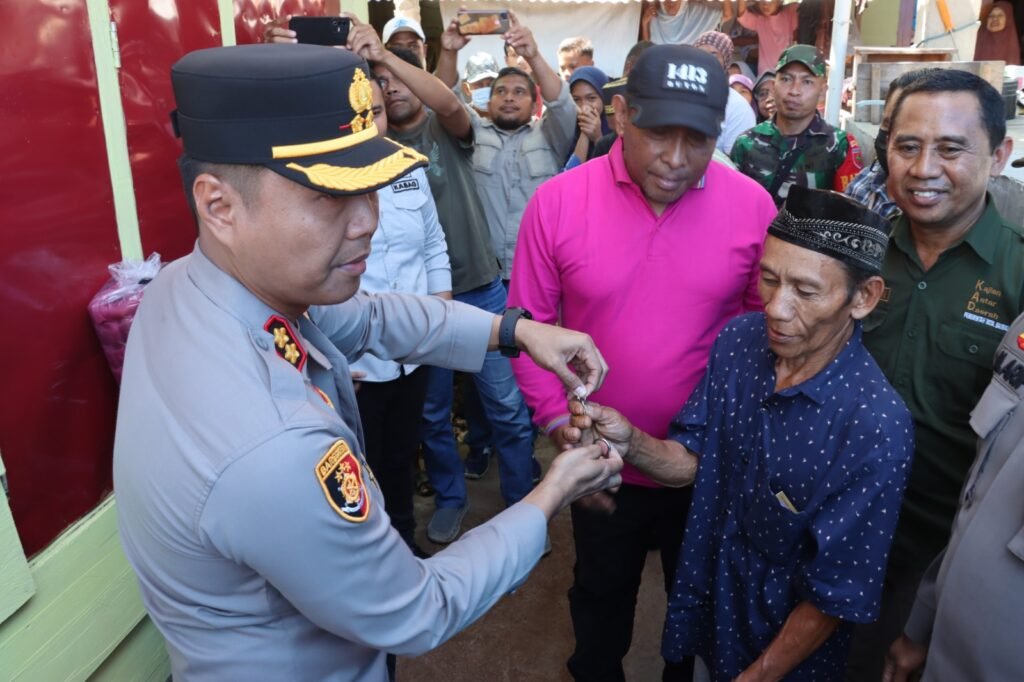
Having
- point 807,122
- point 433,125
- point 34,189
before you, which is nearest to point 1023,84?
point 807,122

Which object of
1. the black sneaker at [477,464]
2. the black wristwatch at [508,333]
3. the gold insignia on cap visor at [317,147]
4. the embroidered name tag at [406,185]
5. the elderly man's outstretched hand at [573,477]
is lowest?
the black sneaker at [477,464]

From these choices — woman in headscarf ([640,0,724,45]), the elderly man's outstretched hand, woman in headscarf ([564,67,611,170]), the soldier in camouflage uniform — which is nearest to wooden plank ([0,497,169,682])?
the elderly man's outstretched hand

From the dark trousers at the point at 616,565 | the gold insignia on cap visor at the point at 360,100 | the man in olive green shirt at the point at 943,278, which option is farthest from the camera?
the dark trousers at the point at 616,565

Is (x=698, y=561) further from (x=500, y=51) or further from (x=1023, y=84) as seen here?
(x=500, y=51)

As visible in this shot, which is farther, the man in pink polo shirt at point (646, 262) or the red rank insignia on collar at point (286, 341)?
the man in pink polo shirt at point (646, 262)

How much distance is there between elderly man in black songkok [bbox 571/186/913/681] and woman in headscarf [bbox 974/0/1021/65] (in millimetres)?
8231

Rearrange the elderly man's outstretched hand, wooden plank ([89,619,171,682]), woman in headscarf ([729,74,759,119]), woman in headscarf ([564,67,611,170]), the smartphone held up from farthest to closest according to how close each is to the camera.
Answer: woman in headscarf ([729,74,759,119]), woman in headscarf ([564,67,611,170]), the smartphone held up, wooden plank ([89,619,171,682]), the elderly man's outstretched hand

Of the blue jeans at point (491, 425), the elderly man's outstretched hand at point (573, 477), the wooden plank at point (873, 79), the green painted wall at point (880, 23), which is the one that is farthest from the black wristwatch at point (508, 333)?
the green painted wall at point (880, 23)

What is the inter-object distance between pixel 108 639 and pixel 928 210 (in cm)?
268

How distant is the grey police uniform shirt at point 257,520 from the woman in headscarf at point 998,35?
30.3 ft

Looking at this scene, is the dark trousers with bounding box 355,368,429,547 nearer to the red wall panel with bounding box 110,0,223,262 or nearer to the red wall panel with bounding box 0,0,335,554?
the red wall panel with bounding box 110,0,223,262

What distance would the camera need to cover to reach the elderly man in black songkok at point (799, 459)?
5.77ft

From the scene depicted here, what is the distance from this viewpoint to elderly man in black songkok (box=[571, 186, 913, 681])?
176 centimetres

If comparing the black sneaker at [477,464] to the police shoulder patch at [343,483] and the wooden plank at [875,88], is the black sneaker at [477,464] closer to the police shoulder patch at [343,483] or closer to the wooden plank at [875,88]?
the wooden plank at [875,88]
